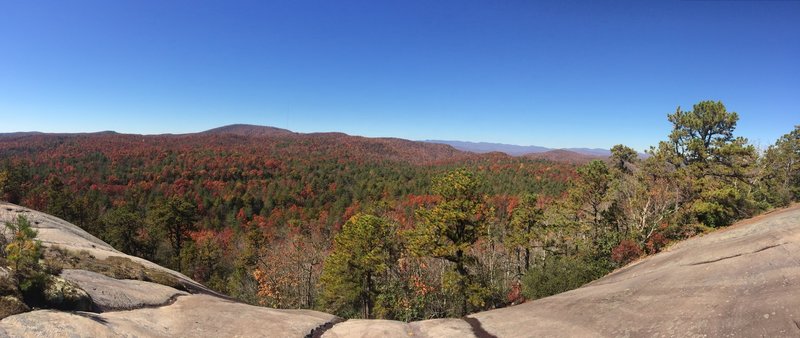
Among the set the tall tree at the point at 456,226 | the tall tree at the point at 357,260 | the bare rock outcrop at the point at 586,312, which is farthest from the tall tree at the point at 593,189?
the tall tree at the point at 357,260

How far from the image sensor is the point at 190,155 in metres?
181

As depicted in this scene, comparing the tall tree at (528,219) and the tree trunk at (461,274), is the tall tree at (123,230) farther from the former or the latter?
the tall tree at (528,219)

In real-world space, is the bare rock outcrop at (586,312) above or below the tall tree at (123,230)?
above

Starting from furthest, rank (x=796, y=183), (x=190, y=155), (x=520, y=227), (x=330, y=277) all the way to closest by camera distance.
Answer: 1. (x=190, y=155)
2. (x=796, y=183)
3. (x=520, y=227)
4. (x=330, y=277)

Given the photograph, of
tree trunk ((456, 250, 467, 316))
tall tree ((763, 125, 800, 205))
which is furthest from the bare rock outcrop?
tall tree ((763, 125, 800, 205))

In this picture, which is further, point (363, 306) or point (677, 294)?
point (363, 306)

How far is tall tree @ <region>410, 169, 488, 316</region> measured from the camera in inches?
964

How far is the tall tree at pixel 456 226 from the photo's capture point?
2448 centimetres

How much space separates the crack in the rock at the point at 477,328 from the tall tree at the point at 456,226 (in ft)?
35.2

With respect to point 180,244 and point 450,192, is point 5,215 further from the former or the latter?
point 450,192

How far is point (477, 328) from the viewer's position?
41.1ft

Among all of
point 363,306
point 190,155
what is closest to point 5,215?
point 363,306

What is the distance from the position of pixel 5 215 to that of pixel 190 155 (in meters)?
174

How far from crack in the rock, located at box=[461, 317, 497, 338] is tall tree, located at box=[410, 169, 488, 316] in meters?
10.7
